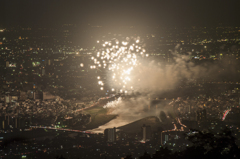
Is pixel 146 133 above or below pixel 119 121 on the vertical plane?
above

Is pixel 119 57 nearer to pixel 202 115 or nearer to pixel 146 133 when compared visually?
pixel 146 133

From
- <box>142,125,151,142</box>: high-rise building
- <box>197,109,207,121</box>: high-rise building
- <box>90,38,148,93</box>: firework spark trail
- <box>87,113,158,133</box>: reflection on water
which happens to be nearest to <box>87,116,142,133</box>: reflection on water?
<box>87,113,158,133</box>: reflection on water

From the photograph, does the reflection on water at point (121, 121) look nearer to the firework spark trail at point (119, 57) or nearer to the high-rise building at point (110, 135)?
the high-rise building at point (110, 135)

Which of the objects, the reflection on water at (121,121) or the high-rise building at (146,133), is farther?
the reflection on water at (121,121)

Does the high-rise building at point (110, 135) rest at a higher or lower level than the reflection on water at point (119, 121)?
higher

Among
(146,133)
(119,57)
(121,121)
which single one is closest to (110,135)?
(146,133)

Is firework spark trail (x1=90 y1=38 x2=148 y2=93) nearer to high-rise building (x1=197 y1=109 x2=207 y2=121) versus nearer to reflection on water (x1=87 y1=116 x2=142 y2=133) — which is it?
reflection on water (x1=87 y1=116 x2=142 y2=133)

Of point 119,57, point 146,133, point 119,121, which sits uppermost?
point 119,57

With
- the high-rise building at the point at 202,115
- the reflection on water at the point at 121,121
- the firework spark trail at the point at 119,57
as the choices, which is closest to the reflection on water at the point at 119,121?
the reflection on water at the point at 121,121

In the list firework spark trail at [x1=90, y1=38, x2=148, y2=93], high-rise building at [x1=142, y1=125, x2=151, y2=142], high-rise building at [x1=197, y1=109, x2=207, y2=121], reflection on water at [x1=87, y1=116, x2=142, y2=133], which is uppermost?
firework spark trail at [x1=90, y1=38, x2=148, y2=93]

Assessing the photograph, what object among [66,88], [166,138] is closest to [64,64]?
[66,88]

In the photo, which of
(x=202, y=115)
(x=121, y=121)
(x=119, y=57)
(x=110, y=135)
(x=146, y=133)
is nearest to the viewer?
(x=110, y=135)
